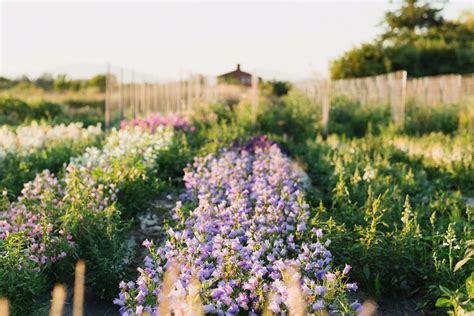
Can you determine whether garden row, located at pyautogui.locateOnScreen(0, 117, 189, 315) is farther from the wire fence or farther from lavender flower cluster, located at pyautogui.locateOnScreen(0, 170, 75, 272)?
the wire fence

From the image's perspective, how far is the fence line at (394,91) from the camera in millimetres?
13320

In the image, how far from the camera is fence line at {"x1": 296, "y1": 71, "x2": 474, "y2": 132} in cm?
1332

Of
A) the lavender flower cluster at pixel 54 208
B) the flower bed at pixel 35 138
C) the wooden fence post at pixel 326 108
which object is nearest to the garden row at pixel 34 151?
the flower bed at pixel 35 138

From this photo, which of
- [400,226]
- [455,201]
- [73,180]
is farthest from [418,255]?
[73,180]

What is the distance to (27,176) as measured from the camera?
5.92 metres

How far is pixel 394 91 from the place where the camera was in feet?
46.3

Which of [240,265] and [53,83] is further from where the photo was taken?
[53,83]

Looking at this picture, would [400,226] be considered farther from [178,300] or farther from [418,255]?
[178,300]

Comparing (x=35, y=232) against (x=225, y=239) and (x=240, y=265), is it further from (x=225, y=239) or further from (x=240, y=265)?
(x=240, y=265)

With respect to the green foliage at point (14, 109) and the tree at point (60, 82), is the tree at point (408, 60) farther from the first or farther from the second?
the green foliage at point (14, 109)

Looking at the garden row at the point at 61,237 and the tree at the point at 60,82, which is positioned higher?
the tree at the point at 60,82

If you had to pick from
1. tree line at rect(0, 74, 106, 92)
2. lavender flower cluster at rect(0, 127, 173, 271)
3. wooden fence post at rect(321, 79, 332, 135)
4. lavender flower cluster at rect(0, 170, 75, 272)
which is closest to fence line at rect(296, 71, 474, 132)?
wooden fence post at rect(321, 79, 332, 135)

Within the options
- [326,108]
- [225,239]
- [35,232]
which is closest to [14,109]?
[326,108]

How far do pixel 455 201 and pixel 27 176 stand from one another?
4.50 m
